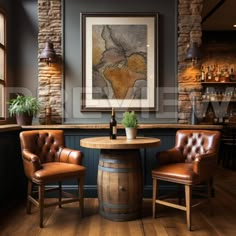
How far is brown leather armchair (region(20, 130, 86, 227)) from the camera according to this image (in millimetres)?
2986

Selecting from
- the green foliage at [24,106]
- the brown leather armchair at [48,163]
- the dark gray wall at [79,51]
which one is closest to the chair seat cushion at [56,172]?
the brown leather armchair at [48,163]

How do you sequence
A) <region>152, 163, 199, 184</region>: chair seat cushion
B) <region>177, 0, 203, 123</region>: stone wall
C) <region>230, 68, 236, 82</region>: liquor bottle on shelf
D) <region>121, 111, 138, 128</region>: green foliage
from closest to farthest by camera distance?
<region>152, 163, 199, 184</region>: chair seat cushion, <region>121, 111, 138, 128</region>: green foliage, <region>177, 0, 203, 123</region>: stone wall, <region>230, 68, 236, 82</region>: liquor bottle on shelf

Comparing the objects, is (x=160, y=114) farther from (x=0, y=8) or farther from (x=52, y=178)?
(x=0, y=8)

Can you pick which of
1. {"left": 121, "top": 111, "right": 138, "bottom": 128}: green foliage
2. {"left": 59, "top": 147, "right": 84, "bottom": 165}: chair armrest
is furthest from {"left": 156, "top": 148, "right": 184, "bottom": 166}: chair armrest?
{"left": 59, "top": 147, "right": 84, "bottom": 165}: chair armrest

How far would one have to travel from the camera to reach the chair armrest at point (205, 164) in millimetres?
2988

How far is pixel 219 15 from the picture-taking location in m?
6.34

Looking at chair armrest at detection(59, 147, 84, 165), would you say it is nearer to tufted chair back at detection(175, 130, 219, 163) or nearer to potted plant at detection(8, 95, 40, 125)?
potted plant at detection(8, 95, 40, 125)

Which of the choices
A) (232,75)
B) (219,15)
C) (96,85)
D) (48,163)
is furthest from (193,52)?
(232,75)

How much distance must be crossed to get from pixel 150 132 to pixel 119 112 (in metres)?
0.58

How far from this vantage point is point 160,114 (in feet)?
14.1

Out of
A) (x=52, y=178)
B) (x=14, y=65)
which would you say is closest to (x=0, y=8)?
(x=14, y=65)

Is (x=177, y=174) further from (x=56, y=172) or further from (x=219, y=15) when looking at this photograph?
(x=219, y=15)

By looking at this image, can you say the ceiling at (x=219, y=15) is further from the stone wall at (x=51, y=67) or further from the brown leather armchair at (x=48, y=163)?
the brown leather armchair at (x=48, y=163)

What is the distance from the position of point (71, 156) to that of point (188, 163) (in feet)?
4.55
